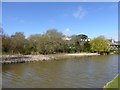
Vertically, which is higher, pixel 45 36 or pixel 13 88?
pixel 45 36

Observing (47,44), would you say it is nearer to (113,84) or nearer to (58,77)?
(58,77)

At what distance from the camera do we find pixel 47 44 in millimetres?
48000

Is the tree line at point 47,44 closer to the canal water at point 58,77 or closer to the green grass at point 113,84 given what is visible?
the canal water at point 58,77

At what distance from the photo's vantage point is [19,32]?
144 feet

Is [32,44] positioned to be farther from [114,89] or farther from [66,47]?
[114,89]

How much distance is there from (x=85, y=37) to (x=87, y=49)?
9.75 m

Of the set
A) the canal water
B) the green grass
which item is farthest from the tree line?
the green grass

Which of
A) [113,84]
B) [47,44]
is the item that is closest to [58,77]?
[113,84]

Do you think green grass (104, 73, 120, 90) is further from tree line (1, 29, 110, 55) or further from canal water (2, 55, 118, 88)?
tree line (1, 29, 110, 55)

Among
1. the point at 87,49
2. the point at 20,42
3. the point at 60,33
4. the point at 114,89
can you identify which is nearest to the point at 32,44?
the point at 20,42

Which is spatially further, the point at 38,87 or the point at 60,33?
the point at 60,33

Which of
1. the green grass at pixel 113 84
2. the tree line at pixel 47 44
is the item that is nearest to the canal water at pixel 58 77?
the green grass at pixel 113 84

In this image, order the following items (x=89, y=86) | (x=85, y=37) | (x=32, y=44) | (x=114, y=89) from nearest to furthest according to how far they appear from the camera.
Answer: (x=114, y=89) → (x=89, y=86) → (x=32, y=44) → (x=85, y=37)

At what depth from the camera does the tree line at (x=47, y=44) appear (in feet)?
133
